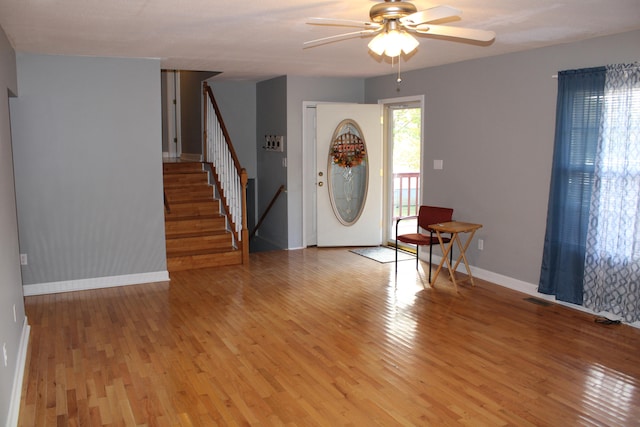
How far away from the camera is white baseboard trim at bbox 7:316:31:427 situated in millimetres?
2994

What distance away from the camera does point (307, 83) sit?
299 inches

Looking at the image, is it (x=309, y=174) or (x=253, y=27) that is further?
(x=309, y=174)

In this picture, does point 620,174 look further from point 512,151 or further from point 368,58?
point 368,58

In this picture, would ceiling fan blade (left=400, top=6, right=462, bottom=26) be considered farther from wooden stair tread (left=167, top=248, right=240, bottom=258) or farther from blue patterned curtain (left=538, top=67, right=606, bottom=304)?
wooden stair tread (left=167, top=248, right=240, bottom=258)

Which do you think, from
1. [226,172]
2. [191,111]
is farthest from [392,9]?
[191,111]

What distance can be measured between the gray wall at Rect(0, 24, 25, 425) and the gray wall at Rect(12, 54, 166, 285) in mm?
949

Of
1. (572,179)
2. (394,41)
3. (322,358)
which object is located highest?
(394,41)

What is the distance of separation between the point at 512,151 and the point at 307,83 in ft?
10.4

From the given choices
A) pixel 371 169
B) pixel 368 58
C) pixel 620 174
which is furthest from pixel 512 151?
pixel 371 169

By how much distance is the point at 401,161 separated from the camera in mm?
8430

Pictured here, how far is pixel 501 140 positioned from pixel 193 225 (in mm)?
→ 3876

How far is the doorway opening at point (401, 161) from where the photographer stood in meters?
7.75

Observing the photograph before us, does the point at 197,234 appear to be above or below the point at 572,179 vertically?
below

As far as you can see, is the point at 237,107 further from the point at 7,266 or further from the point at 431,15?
the point at 431,15
